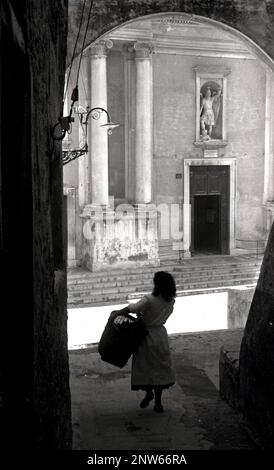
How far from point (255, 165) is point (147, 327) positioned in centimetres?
1637

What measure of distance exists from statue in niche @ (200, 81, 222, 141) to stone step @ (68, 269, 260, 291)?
16.7 feet

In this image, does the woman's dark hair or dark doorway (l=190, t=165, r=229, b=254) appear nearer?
the woman's dark hair

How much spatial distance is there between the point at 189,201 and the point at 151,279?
4.07 m

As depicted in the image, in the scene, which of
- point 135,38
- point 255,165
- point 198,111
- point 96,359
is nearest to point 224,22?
point 96,359

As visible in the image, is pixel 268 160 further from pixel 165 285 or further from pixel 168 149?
pixel 165 285

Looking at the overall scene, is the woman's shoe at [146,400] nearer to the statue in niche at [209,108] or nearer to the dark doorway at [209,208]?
the dark doorway at [209,208]

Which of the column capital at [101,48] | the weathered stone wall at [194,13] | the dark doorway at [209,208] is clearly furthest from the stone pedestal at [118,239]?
the weathered stone wall at [194,13]

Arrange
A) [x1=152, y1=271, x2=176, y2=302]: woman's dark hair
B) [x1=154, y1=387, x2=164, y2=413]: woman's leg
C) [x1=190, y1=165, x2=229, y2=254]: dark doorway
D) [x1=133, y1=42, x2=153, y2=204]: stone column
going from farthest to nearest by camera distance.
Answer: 1. [x1=190, y1=165, x2=229, y2=254]: dark doorway
2. [x1=133, y1=42, x2=153, y2=204]: stone column
3. [x1=154, y1=387, x2=164, y2=413]: woman's leg
4. [x1=152, y1=271, x2=176, y2=302]: woman's dark hair

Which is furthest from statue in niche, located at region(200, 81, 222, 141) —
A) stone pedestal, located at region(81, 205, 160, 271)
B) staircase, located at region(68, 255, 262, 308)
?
staircase, located at region(68, 255, 262, 308)

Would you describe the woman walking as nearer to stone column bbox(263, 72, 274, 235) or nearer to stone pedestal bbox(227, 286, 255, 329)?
stone pedestal bbox(227, 286, 255, 329)

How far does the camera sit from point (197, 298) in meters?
15.8

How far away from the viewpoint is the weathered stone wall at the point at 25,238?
2.48 meters

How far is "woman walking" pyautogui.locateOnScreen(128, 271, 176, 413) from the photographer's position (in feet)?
18.7

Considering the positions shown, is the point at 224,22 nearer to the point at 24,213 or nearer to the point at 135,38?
the point at 24,213
